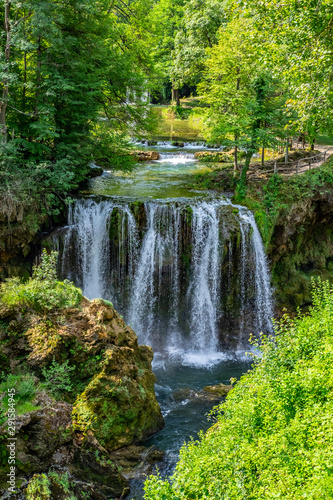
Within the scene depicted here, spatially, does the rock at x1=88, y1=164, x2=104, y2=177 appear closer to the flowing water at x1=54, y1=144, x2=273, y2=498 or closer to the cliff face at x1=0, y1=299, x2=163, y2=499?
the flowing water at x1=54, y1=144, x2=273, y2=498

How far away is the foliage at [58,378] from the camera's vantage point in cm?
667

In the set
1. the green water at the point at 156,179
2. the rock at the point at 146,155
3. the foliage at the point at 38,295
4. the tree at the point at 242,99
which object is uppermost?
the tree at the point at 242,99

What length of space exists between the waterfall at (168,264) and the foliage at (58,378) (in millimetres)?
5836

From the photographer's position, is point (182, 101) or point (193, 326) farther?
point (182, 101)

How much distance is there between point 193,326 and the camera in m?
13.0

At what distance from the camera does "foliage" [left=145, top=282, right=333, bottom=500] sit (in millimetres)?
4266

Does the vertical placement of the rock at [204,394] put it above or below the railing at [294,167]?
below

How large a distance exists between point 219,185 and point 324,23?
278 inches

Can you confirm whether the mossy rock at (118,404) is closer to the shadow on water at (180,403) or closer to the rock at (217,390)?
the shadow on water at (180,403)

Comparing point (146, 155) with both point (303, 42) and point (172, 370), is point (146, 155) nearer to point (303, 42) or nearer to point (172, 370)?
point (303, 42)

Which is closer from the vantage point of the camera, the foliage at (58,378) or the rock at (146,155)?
the foliage at (58,378)

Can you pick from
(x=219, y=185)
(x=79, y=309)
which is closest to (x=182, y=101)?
(x=219, y=185)

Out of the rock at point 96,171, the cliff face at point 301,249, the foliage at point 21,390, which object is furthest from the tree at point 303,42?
the foliage at point 21,390

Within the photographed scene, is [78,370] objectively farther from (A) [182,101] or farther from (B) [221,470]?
(A) [182,101]
